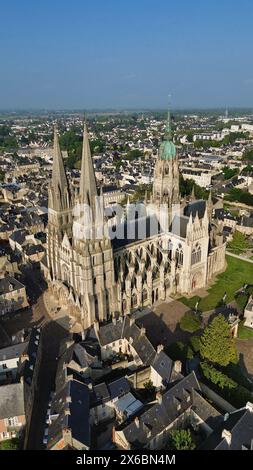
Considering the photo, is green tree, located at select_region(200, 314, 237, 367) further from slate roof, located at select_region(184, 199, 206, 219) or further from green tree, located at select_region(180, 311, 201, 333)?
slate roof, located at select_region(184, 199, 206, 219)

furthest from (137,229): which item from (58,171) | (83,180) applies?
(83,180)

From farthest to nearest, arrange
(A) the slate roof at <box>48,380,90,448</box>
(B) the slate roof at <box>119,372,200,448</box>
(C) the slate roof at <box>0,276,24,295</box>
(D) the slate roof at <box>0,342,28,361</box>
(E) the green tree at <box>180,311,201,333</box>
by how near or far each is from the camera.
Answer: (C) the slate roof at <box>0,276,24,295</box> → (E) the green tree at <box>180,311,201,333</box> → (D) the slate roof at <box>0,342,28,361</box> → (B) the slate roof at <box>119,372,200,448</box> → (A) the slate roof at <box>48,380,90,448</box>

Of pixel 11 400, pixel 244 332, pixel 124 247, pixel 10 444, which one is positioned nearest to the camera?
pixel 10 444

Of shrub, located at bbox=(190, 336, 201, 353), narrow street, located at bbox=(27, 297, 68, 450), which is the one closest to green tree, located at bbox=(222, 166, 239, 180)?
narrow street, located at bbox=(27, 297, 68, 450)

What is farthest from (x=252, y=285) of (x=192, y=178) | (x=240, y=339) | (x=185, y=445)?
(x=192, y=178)

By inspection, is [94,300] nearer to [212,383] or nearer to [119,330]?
[119,330]

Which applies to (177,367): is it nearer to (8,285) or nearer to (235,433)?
(235,433)

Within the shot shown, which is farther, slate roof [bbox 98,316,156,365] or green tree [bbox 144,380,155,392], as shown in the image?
slate roof [bbox 98,316,156,365]

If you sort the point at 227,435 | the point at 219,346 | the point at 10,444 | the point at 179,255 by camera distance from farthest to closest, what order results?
the point at 179,255, the point at 219,346, the point at 10,444, the point at 227,435
